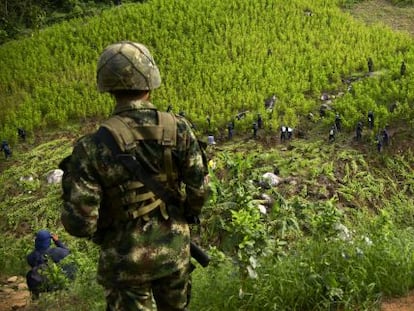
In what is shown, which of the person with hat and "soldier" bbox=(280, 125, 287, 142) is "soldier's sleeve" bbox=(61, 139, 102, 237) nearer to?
the person with hat

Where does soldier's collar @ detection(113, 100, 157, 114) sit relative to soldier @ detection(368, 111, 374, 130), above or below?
above

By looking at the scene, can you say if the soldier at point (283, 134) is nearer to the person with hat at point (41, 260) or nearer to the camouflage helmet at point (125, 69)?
the person with hat at point (41, 260)

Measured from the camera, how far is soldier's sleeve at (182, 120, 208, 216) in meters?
2.69

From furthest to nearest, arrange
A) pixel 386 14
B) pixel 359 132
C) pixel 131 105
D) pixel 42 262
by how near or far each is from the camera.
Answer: pixel 386 14
pixel 359 132
pixel 42 262
pixel 131 105

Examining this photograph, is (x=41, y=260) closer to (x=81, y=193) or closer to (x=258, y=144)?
(x=81, y=193)

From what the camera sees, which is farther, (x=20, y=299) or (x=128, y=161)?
(x=20, y=299)

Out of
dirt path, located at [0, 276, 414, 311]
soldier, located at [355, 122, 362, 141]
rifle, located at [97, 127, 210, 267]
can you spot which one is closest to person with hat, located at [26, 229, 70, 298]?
dirt path, located at [0, 276, 414, 311]

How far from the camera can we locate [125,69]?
251cm


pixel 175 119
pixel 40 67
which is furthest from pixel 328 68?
pixel 175 119

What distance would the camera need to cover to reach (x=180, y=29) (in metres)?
12.2

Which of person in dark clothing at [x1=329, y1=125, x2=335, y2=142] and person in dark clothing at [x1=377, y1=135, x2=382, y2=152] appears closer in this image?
person in dark clothing at [x1=377, y1=135, x2=382, y2=152]

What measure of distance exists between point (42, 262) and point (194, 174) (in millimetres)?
2540

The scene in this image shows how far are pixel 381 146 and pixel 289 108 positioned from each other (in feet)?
5.62

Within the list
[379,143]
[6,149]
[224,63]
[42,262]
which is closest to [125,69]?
[42,262]
